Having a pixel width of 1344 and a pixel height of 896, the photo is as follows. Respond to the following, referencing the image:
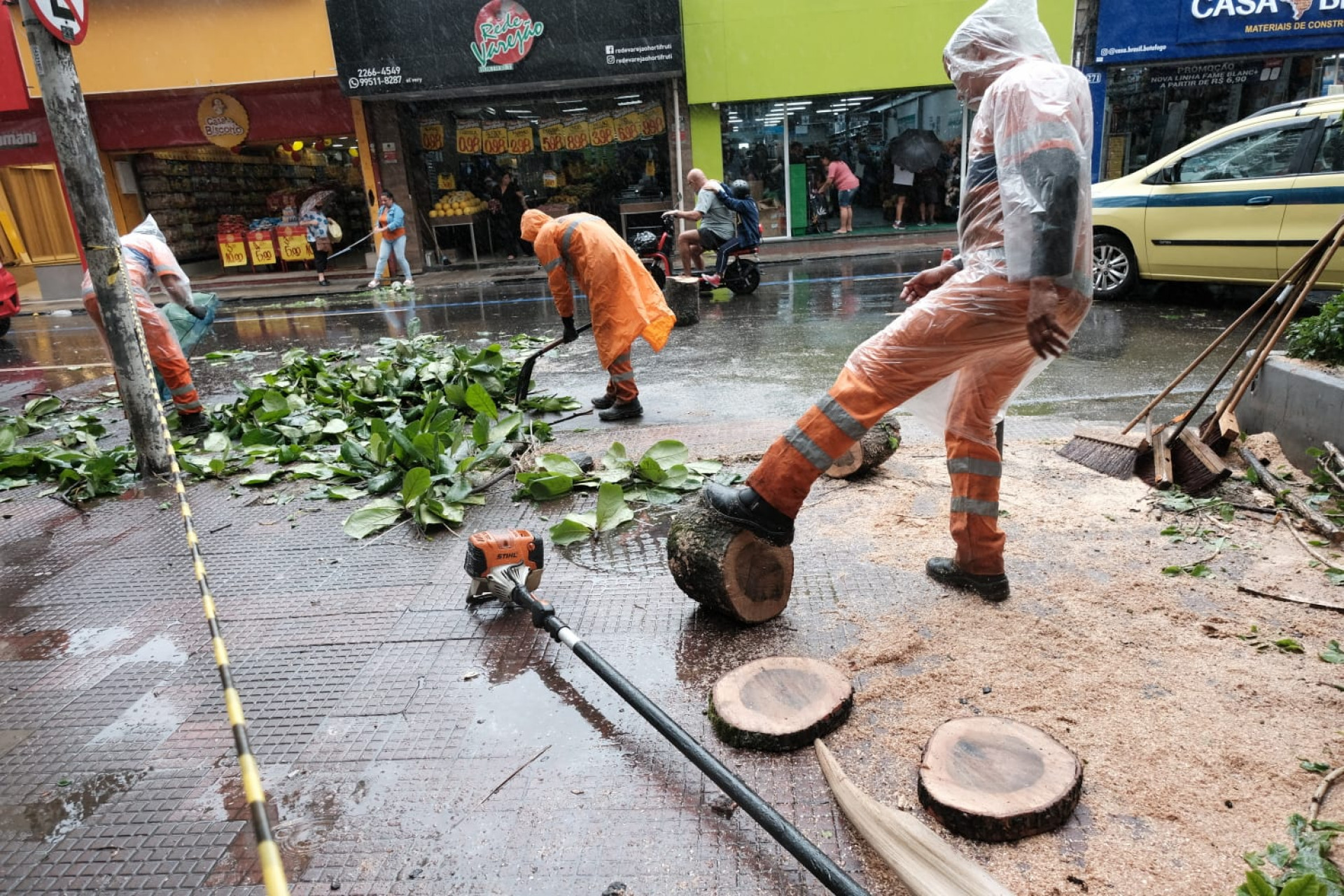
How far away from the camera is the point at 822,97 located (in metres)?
16.2

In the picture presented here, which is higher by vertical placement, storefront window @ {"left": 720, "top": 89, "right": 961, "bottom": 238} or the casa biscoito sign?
the casa biscoito sign

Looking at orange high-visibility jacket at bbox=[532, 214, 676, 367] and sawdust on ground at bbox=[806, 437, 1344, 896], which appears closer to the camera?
sawdust on ground at bbox=[806, 437, 1344, 896]

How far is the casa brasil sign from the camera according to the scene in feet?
50.6

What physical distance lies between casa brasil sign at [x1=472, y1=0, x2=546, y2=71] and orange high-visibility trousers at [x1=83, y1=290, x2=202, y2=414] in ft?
38.3

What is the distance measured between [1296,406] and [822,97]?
14.0 metres

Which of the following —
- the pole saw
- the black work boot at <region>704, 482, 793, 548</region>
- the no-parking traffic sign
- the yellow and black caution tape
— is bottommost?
the pole saw

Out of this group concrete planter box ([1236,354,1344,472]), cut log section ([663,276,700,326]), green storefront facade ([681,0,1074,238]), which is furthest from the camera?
green storefront facade ([681,0,1074,238])

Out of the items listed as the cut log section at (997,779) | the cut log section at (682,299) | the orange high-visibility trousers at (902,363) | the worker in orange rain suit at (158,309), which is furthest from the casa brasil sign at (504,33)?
the cut log section at (997,779)

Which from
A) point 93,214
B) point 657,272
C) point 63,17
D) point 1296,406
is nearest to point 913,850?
point 1296,406

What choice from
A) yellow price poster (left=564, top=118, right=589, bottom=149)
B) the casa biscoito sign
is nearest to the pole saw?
the casa biscoito sign

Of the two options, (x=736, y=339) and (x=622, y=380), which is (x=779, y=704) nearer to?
(x=622, y=380)

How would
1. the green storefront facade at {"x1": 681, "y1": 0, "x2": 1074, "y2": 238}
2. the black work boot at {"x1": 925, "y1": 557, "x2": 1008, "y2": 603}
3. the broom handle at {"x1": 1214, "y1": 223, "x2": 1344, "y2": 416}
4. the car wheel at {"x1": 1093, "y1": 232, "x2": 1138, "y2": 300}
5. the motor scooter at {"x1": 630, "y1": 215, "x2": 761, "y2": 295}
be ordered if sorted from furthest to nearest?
the green storefront facade at {"x1": 681, "y1": 0, "x2": 1074, "y2": 238} → the motor scooter at {"x1": 630, "y1": 215, "x2": 761, "y2": 295} → the car wheel at {"x1": 1093, "y1": 232, "x2": 1138, "y2": 300} → the broom handle at {"x1": 1214, "y1": 223, "x2": 1344, "y2": 416} → the black work boot at {"x1": 925, "y1": 557, "x2": 1008, "y2": 603}

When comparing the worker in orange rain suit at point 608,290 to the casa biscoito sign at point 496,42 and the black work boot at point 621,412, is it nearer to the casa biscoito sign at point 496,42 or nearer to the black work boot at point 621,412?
the black work boot at point 621,412

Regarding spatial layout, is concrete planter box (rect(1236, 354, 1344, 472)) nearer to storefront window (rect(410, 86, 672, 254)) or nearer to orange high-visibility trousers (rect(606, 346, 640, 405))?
orange high-visibility trousers (rect(606, 346, 640, 405))
